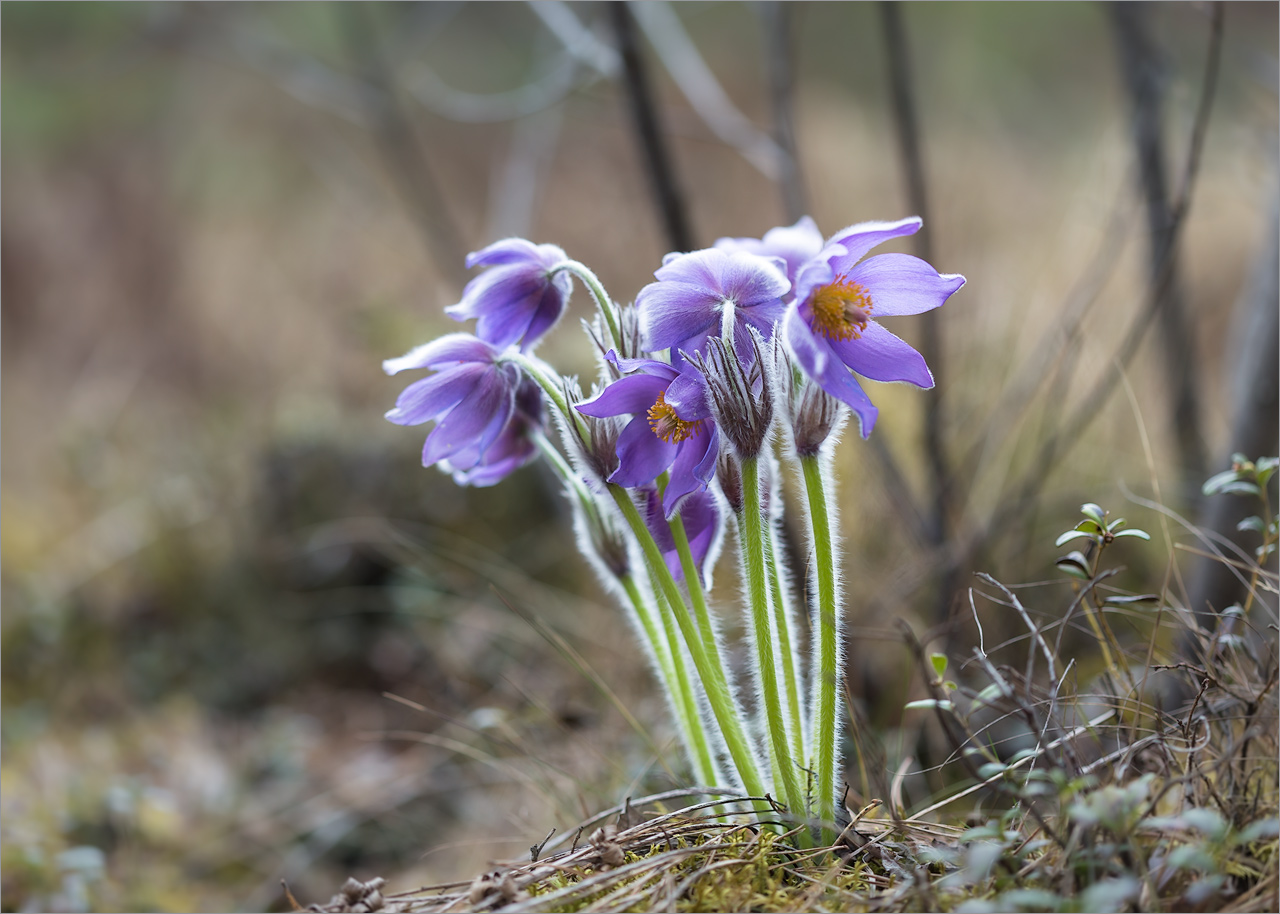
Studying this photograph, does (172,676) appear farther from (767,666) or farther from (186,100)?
(186,100)

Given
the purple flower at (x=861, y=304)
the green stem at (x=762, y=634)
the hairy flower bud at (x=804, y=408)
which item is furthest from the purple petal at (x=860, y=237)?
the green stem at (x=762, y=634)

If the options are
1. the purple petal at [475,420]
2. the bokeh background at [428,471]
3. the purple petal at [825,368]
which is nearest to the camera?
the purple petal at [825,368]

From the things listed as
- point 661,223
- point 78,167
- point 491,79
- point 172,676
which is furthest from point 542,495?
point 491,79

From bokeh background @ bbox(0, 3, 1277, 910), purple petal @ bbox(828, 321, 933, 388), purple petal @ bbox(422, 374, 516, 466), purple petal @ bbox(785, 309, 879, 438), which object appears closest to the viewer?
purple petal @ bbox(785, 309, 879, 438)

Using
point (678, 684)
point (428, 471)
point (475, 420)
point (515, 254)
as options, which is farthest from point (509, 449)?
point (428, 471)

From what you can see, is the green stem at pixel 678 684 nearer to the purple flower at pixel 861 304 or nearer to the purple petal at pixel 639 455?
the purple petal at pixel 639 455

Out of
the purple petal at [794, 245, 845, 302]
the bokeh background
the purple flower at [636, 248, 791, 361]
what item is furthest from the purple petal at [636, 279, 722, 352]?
the bokeh background

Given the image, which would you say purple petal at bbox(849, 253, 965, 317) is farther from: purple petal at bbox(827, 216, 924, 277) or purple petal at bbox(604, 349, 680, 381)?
purple petal at bbox(604, 349, 680, 381)

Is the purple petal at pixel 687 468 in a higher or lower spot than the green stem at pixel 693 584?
higher
